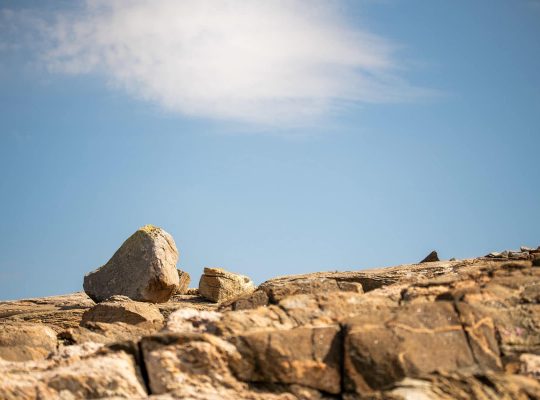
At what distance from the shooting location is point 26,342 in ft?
28.2

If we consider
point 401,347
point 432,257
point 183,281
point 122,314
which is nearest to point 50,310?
point 183,281

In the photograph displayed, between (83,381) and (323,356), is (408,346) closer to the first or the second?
(323,356)

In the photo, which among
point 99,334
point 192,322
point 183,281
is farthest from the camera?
point 183,281

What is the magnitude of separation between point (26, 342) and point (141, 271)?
9412 mm

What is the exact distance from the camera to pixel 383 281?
13.1 metres

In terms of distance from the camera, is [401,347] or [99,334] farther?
[99,334]

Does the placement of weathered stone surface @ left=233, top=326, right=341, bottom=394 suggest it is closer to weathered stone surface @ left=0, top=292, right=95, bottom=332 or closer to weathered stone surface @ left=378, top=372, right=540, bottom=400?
weathered stone surface @ left=378, top=372, right=540, bottom=400

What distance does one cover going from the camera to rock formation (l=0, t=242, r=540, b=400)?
5348mm

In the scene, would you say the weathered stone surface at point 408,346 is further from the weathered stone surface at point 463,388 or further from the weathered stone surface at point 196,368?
the weathered stone surface at point 196,368

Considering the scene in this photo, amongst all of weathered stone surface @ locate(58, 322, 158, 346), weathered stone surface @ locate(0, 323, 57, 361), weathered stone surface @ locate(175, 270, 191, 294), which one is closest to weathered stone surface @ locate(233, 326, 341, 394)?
weathered stone surface @ locate(0, 323, 57, 361)

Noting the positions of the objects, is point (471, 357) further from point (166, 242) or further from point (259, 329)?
point (166, 242)

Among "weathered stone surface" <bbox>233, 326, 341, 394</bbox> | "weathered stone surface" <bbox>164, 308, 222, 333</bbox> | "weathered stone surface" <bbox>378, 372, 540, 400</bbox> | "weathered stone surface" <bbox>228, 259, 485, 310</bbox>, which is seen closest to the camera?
"weathered stone surface" <bbox>378, 372, 540, 400</bbox>

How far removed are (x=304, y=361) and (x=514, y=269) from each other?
294 cm

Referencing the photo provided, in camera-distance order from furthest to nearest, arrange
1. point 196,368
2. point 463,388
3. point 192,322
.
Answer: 1. point 192,322
2. point 196,368
3. point 463,388
